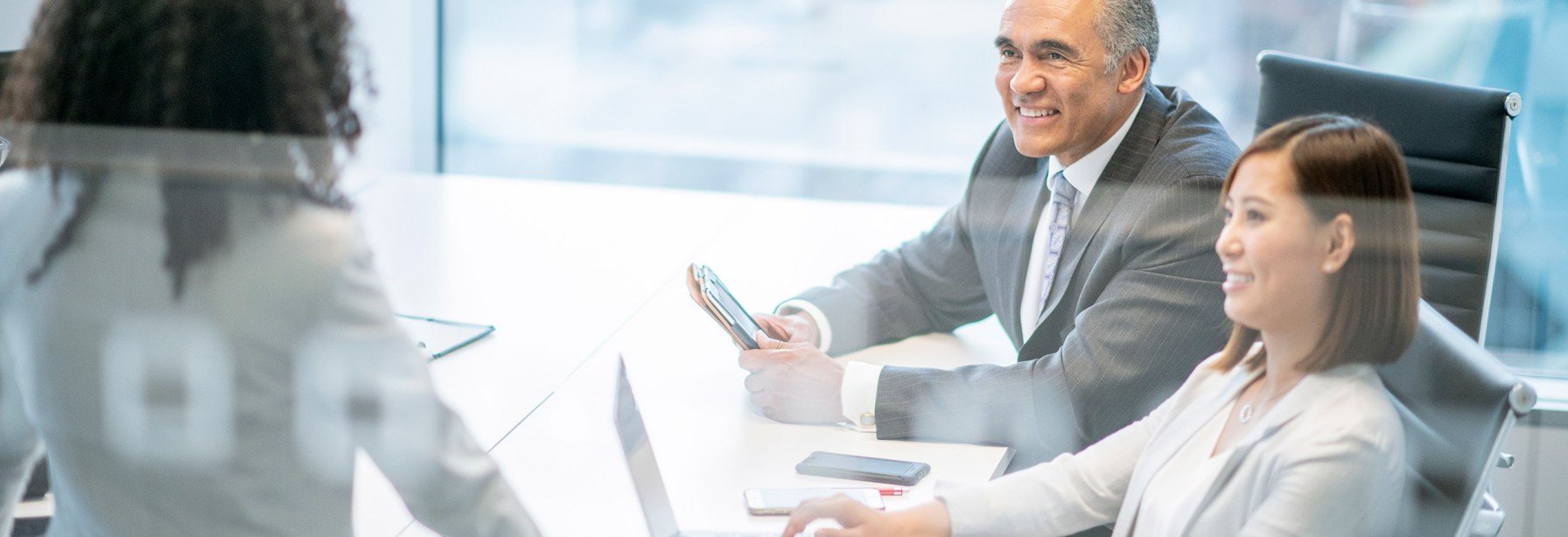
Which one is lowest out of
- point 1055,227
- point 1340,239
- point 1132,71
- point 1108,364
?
point 1108,364

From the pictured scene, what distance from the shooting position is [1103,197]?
1661 millimetres

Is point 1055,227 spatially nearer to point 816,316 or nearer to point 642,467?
point 816,316

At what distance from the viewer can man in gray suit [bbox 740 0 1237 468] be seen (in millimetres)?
1509

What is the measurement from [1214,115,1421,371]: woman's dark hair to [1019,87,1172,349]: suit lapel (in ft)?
1.76

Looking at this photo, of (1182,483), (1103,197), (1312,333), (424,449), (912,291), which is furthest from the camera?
(912,291)

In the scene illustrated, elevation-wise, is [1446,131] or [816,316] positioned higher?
[1446,131]

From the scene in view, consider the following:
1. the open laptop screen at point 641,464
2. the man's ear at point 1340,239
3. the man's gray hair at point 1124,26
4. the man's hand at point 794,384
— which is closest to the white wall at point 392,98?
the open laptop screen at point 641,464

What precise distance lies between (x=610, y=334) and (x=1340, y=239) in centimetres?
104

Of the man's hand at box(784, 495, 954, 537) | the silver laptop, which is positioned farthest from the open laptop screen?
the man's hand at box(784, 495, 954, 537)

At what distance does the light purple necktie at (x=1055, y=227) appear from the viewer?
1.71m

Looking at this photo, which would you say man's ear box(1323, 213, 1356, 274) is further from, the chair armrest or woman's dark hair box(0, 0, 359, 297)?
woman's dark hair box(0, 0, 359, 297)

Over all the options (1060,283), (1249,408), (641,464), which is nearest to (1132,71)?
(1060,283)

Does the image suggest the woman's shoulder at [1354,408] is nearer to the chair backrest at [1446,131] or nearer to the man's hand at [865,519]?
the man's hand at [865,519]

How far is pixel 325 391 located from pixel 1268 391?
791 mm
